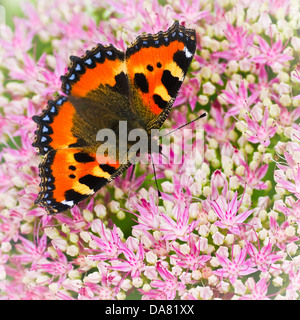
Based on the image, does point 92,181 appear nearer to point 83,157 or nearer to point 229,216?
point 83,157

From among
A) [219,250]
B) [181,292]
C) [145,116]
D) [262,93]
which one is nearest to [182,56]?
[145,116]

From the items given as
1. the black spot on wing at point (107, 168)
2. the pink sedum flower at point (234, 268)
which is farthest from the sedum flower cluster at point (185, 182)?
the black spot on wing at point (107, 168)

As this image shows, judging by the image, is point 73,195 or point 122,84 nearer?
point 73,195

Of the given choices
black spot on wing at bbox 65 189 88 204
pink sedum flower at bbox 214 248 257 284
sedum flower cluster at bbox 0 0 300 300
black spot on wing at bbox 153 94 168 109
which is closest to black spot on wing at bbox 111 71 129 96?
black spot on wing at bbox 153 94 168 109

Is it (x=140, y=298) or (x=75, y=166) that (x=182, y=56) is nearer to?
(x=75, y=166)

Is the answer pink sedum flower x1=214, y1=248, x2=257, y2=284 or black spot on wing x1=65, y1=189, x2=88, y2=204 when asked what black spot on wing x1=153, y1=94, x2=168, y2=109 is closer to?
black spot on wing x1=65, y1=189, x2=88, y2=204

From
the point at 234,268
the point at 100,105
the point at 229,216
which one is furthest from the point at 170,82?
the point at 234,268
